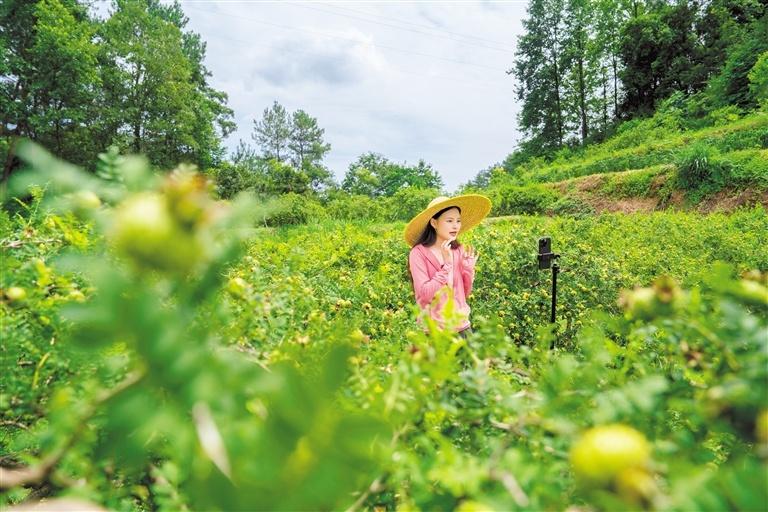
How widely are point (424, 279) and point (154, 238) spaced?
2022 millimetres

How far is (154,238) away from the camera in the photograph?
→ 26 centimetres

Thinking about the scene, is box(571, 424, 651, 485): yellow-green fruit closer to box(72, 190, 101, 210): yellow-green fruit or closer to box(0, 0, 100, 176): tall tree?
box(72, 190, 101, 210): yellow-green fruit

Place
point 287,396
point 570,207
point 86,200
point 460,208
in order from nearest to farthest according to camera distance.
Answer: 1. point 287,396
2. point 86,200
3. point 460,208
4. point 570,207

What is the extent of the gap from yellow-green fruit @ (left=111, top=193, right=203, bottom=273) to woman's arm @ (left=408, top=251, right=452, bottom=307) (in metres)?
1.85

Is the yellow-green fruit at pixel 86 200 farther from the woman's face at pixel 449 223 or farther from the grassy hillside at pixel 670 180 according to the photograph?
the grassy hillside at pixel 670 180

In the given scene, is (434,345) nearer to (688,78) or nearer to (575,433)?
(575,433)

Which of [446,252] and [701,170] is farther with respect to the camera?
[701,170]

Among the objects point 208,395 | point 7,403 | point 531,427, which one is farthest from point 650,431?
point 7,403

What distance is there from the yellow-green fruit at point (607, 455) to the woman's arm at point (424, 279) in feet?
5.88

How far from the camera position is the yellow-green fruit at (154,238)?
0.26 meters

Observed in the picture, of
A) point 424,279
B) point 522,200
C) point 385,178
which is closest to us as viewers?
point 424,279

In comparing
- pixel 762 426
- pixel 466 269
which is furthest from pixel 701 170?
pixel 762 426

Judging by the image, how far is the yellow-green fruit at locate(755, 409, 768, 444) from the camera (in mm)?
306

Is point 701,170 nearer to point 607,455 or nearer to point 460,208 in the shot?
point 460,208
